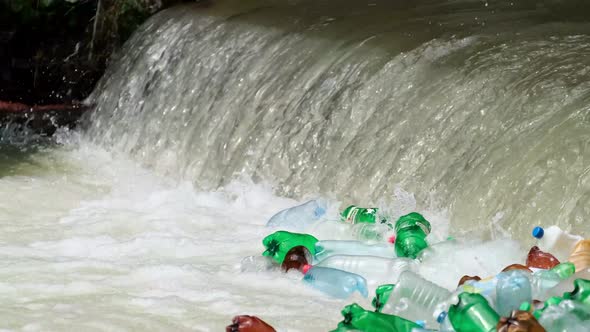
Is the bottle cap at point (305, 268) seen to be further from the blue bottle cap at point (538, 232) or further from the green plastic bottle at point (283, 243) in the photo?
the blue bottle cap at point (538, 232)

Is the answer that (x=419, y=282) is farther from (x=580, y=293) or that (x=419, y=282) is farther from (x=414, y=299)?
(x=580, y=293)

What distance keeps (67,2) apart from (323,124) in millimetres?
3403

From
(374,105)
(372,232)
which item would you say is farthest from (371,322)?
(374,105)

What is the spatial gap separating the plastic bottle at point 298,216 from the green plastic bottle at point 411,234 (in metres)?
0.61

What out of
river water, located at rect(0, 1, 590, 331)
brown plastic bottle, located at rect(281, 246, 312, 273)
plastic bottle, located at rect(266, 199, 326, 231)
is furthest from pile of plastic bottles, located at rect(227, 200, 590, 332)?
plastic bottle, located at rect(266, 199, 326, 231)

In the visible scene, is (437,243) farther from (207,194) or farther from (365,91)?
(207,194)

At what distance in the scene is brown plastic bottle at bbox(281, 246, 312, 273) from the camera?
3.72 m

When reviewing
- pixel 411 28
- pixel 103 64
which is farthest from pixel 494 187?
pixel 103 64

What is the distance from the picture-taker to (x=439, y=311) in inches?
114

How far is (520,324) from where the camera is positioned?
2.43 m

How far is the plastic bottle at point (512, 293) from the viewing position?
2814mm

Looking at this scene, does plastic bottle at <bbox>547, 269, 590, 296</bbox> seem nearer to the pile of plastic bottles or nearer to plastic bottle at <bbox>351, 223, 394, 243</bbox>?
the pile of plastic bottles

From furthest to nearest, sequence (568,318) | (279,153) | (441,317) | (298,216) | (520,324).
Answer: (279,153) < (298,216) < (441,317) < (568,318) < (520,324)

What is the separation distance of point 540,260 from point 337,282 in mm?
702
